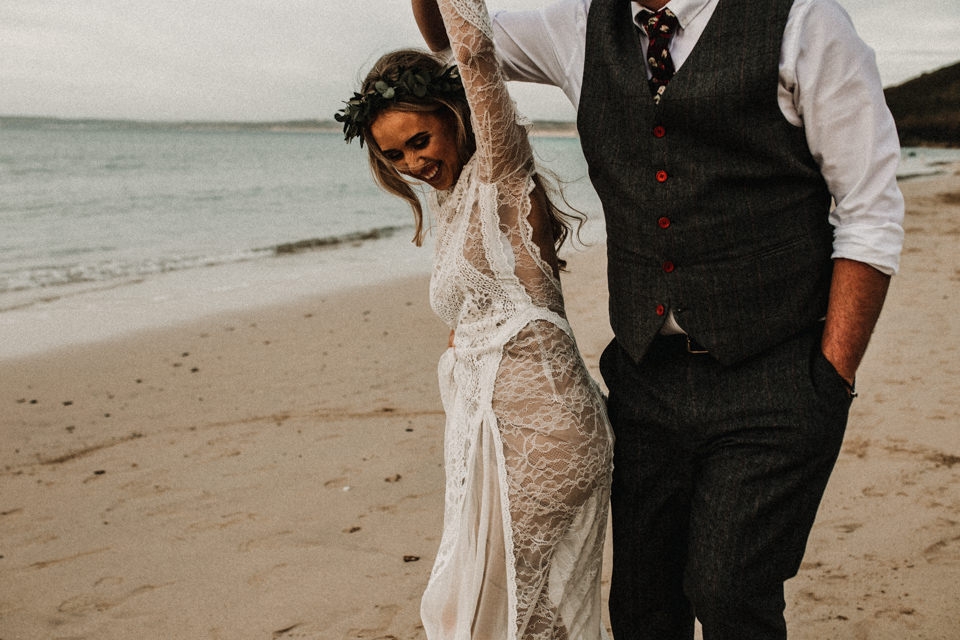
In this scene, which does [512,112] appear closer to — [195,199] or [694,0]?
[694,0]

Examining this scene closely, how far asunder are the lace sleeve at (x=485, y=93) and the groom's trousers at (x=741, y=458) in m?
0.58

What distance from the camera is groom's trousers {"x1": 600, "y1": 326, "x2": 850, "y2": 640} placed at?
69.1 inches

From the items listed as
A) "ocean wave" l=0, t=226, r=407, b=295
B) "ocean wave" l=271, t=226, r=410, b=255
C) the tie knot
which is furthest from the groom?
"ocean wave" l=271, t=226, r=410, b=255

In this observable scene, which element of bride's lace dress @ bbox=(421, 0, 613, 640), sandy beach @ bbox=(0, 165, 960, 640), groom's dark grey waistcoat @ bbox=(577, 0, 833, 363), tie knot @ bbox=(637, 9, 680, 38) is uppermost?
tie knot @ bbox=(637, 9, 680, 38)

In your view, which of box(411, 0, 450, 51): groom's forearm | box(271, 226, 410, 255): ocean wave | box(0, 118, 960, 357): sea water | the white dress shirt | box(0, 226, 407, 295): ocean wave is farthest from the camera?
box(271, 226, 410, 255): ocean wave

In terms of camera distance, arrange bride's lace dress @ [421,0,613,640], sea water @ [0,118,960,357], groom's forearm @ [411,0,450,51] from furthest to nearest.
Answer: sea water @ [0,118,960,357] → groom's forearm @ [411,0,450,51] → bride's lace dress @ [421,0,613,640]

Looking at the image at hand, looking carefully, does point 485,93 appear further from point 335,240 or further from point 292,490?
point 335,240

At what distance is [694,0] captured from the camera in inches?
67.1

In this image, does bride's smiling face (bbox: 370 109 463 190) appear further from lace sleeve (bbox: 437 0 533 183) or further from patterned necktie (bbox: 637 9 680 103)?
patterned necktie (bbox: 637 9 680 103)

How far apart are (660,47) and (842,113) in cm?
41

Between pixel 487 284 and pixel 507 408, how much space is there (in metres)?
0.32

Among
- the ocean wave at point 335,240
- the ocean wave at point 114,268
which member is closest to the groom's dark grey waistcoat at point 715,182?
the ocean wave at point 114,268

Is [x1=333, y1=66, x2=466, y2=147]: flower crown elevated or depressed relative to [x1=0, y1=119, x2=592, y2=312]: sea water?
elevated

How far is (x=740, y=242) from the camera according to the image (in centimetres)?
172
